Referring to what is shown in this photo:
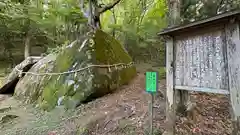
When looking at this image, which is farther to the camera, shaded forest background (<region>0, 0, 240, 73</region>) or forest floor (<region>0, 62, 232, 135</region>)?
shaded forest background (<region>0, 0, 240, 73</region>)

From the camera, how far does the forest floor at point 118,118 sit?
370cm

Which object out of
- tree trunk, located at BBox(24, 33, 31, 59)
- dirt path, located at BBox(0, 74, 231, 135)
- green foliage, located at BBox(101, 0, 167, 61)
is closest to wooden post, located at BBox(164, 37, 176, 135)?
dirt path, located at BBox(0, 74, 231, 135)

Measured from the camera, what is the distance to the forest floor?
3.70m

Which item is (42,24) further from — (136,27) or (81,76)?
(81,76)

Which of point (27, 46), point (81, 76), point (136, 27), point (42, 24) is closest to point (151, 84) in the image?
point (81, 76)

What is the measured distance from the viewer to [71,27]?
15094 millimetres

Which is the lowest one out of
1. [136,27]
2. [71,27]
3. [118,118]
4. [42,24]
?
[118,118]

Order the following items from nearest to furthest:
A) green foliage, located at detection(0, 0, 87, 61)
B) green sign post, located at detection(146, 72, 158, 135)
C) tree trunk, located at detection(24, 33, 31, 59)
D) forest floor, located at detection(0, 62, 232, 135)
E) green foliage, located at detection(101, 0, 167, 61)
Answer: green sign post, located at detection(146, 72, 158, 135), forest floor, located at detection(0, 62, 232, 135), green foliage, located at detection(101, 0, 167, 61), green foliage, located at detection(0, 0, 87, 61), tree trunk, located at detection(24, 33, 31, 59)

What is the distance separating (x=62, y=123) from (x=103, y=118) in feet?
3.42

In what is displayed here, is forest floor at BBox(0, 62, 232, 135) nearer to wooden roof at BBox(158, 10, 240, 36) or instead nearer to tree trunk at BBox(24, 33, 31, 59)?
wooden roof at BBox(158, 10, 240, 36)

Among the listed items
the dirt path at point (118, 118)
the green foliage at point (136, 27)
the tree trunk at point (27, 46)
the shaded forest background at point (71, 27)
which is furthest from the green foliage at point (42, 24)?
the dirt path at point (118, 118)

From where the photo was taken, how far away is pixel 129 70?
24.1 feet

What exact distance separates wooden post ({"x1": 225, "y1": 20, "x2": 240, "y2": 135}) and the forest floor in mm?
Answer: 1052

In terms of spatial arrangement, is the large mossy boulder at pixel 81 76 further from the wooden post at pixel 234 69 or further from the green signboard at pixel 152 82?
the wooden post at pixel 234 69
